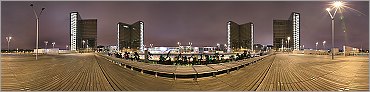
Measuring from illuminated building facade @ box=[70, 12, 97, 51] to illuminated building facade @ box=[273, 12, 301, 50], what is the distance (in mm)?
6440

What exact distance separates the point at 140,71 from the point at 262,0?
4316mm

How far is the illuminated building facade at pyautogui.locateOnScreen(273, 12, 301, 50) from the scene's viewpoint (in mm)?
8039

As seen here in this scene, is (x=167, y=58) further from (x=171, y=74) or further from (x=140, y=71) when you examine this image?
(x=171, y=74)

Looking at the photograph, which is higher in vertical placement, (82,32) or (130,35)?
(82,32)

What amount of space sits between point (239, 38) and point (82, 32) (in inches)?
219

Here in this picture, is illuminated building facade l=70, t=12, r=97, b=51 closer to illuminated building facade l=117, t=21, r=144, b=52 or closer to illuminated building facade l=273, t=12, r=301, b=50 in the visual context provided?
illuminated building facade l=117, t=21, r=144, b=52

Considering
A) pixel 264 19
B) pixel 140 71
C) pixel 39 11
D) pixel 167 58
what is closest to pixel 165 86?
pixel 140 71

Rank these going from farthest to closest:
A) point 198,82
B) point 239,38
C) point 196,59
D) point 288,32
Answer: point 196,59, point 239,38, point 288,32, point 198,82

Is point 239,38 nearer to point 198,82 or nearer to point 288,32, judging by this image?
point 288,32

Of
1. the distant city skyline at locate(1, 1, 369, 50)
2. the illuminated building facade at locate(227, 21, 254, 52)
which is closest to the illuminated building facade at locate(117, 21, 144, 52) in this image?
the distant city skyline at locate(1, 1, 369, 50)

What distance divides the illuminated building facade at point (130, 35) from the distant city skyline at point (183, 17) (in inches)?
7.2

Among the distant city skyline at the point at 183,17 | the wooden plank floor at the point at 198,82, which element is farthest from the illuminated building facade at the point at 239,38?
the wooden plank floor at the point at 198,82

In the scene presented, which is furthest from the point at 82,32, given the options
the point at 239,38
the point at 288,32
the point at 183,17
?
the point at 288,32

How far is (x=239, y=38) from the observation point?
8.38 meters
